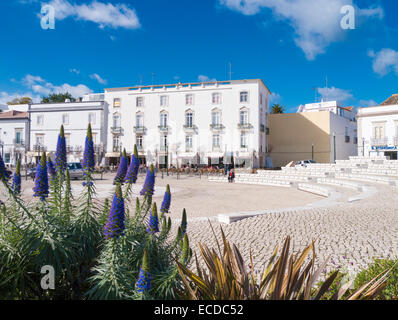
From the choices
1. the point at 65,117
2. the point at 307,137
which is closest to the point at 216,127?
the point at 307,137

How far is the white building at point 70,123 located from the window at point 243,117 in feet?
70.5

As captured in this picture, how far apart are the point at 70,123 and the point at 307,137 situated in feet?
125

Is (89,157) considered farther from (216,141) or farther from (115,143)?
(115,143)

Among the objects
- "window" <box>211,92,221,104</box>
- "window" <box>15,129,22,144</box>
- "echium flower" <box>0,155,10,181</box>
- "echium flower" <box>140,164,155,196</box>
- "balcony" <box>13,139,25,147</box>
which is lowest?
"echium flower" <box>140,164,155,196</box>

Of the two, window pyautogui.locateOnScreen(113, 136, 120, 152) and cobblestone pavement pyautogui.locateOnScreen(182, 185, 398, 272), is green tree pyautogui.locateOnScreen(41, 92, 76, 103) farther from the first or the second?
A: cobblestone pavement pyautogui.locateOnScreen(182, 185, 398, 272)

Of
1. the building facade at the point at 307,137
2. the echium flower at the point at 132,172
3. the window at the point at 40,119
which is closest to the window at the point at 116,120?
the window at the point at 40,119

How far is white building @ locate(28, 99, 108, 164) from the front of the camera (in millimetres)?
41031

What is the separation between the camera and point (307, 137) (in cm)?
4069

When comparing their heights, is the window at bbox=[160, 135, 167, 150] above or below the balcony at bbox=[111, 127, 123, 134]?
below

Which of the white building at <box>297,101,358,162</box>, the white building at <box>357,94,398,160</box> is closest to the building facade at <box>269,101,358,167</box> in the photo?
the white building at <box>297,101,358,162</box>

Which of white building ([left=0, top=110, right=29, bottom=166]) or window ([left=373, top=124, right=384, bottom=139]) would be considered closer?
window ([left=373, top=124, right=384, bottom=139])

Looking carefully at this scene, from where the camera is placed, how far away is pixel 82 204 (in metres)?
2.12

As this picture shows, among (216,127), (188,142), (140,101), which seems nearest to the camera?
(216,127)
